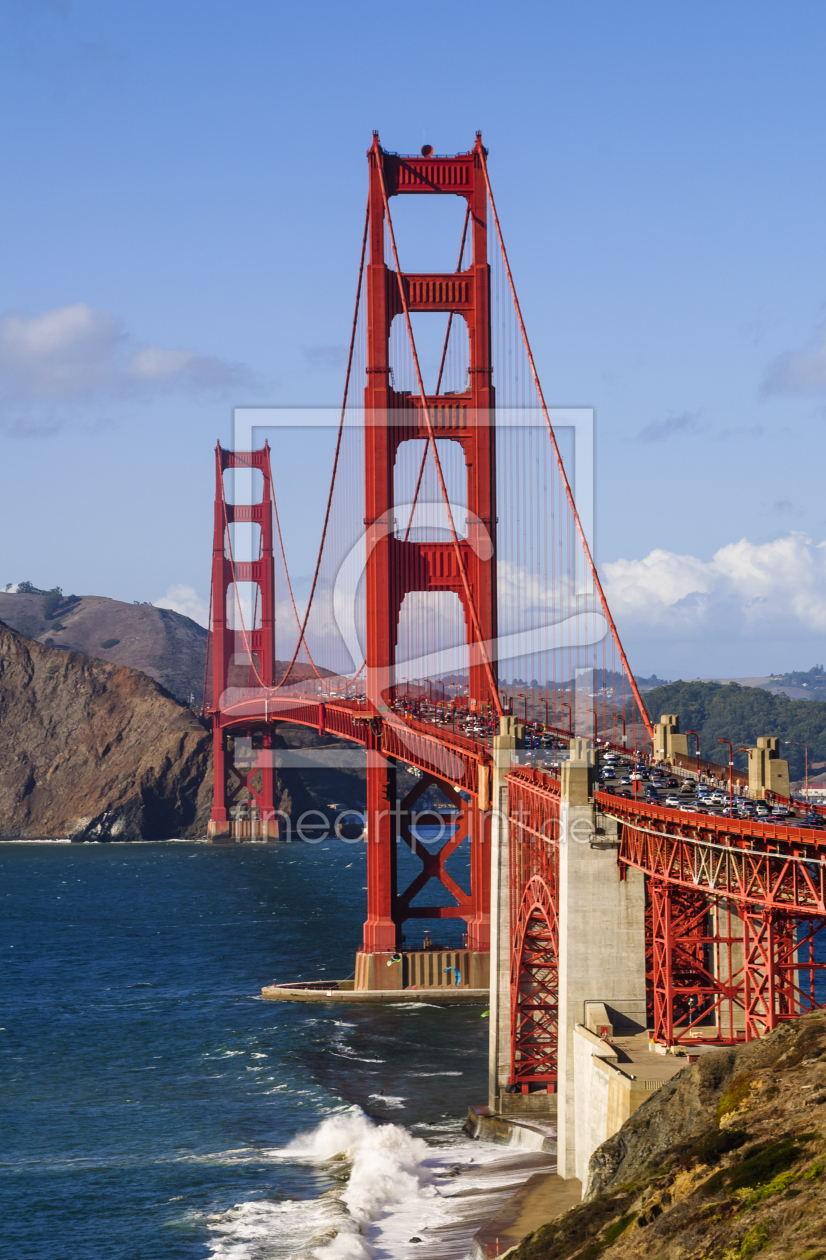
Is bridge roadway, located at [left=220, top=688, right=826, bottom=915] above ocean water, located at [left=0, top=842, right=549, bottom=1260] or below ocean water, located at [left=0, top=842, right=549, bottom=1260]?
above

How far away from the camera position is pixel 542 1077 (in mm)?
42938

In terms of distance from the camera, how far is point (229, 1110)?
4700cm

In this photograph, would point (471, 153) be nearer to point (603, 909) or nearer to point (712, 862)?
point (603, 909)

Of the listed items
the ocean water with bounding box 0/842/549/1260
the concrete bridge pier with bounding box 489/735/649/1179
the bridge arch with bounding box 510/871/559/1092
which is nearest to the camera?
the concrete bridge pier with bounding box 489/735/649/1179

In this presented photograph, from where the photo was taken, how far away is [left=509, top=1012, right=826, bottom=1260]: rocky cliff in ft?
64.1

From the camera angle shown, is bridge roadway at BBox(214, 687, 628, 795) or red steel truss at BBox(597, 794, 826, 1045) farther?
bridge roadway at BBox(214, 687, 628, 795)

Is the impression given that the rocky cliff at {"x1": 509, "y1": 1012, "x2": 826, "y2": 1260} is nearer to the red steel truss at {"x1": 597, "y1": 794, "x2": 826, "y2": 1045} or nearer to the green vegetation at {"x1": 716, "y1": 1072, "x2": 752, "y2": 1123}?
the green vegetation at {"x1": 716, "y1": 1072, "x2": 752, "y2": 1123}

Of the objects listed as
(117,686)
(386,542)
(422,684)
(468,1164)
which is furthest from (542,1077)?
(117,686)

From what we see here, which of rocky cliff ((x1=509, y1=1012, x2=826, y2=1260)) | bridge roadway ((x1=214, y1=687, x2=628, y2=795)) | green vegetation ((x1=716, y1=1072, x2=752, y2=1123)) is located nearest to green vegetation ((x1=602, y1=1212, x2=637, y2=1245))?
rocky cliff ((x1=509, y1=1012, x2=826, y2=1260))

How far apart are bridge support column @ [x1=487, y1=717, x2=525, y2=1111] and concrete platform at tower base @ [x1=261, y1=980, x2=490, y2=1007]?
1444 cm

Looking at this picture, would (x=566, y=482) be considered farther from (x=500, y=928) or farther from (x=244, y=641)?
(x=244, y=641)

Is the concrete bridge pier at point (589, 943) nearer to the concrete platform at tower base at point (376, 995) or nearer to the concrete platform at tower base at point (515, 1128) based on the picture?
the concrete platform at tower base at point (515, 1128)

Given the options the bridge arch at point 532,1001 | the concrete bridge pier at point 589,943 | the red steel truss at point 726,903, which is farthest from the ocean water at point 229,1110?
the red steel truss at point 726,903

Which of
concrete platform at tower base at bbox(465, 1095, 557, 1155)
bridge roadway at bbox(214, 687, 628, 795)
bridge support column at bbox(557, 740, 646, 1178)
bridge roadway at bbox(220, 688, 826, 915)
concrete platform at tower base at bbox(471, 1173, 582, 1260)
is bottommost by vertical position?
concrete platform at tower base at bbox(465, 1095, 557, 1155)
